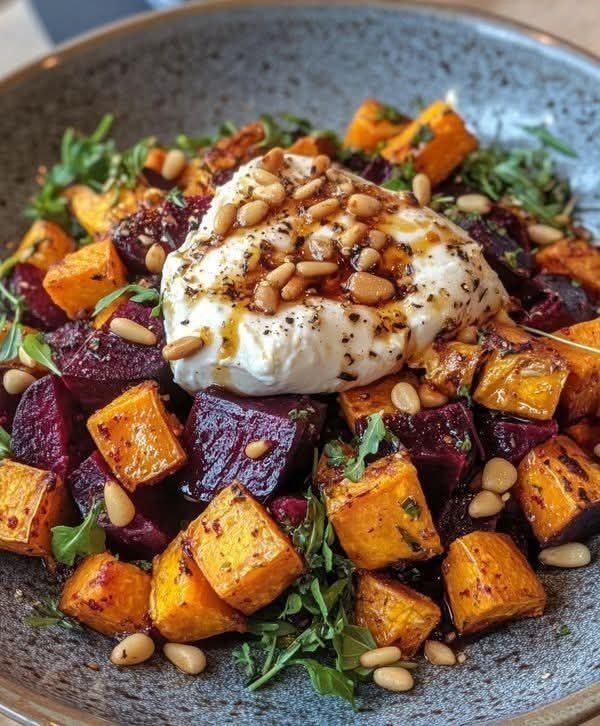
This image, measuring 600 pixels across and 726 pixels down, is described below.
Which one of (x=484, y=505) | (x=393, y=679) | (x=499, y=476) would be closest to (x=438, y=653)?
(x=393, y=679)

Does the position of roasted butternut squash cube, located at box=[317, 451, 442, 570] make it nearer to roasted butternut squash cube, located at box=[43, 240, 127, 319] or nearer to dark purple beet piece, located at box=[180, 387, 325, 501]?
dark purple beet piece, located at box=[180, 387, 325, 501]

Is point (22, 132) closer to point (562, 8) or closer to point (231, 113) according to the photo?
point (231, 113)

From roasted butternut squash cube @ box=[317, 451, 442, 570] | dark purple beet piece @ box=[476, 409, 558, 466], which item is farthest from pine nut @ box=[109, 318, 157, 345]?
dark purple beet piece @ box=[476, 409, 558, 466]

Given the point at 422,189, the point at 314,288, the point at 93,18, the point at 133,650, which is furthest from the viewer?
the point at 93,18

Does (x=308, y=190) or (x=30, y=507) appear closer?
(x=30, y=507)

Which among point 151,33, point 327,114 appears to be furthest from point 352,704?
point 151,33

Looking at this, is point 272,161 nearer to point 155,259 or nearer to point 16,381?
point 155,259
